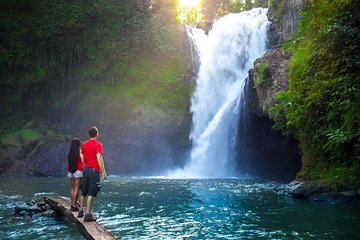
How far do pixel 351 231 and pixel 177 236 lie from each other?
4.04 m

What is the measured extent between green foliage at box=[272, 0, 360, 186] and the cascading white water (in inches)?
368

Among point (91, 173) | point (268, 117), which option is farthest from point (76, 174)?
point (268, 117)

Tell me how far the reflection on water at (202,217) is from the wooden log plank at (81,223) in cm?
23

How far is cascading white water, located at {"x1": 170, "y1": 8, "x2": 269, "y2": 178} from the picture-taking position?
2480cm

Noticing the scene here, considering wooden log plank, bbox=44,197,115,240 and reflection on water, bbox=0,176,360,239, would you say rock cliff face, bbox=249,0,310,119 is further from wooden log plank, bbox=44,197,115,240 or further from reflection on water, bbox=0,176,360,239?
wooden log plank, bbox=44,197,115,240

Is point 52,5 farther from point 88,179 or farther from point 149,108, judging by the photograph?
point 88,179

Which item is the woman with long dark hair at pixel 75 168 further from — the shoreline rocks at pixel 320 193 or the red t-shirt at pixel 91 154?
the shoreline rocks at pixel 320 193

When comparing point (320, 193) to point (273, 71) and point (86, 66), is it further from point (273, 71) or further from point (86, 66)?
point (86, 66)

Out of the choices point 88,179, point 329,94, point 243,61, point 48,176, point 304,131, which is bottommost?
point 48,176

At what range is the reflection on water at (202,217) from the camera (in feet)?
28.5

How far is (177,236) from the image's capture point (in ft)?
27.7

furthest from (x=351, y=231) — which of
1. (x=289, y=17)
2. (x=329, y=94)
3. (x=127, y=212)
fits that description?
(x=289, y=17)

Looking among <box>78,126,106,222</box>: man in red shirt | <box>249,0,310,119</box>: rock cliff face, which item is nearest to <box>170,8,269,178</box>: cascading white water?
<box>249,0,310,119</box>: rock cliff face

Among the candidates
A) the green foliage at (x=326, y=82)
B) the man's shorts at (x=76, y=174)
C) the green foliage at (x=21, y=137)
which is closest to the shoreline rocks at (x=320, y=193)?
the green foliage at (x=326, y=82)
